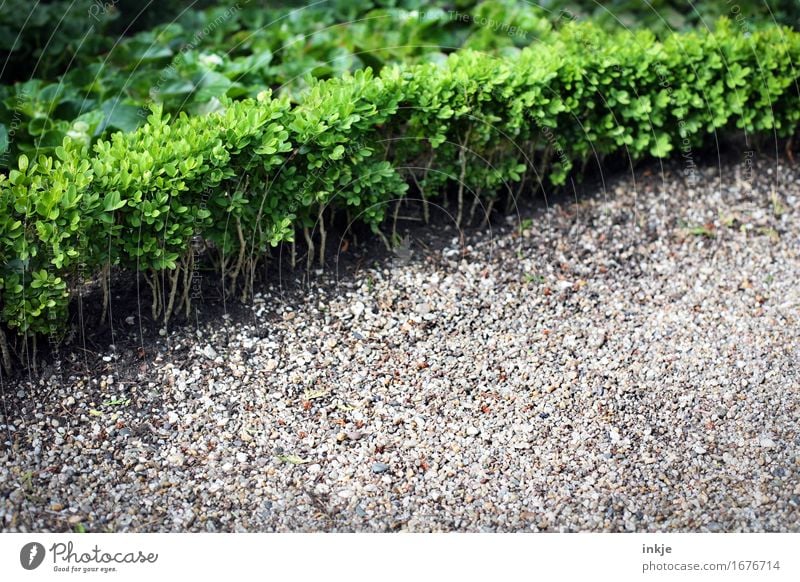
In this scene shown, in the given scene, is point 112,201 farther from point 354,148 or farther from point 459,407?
point 459,407

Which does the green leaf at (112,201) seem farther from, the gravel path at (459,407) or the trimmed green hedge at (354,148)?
the gravel path at (459,407)

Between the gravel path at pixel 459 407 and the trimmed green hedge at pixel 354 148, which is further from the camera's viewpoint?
the trimmed green hedge at pixel 354 148

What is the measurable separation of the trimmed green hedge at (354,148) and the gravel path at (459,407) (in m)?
0.41

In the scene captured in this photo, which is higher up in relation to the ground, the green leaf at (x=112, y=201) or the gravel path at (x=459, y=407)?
the green leaf at (x=112, y=201)

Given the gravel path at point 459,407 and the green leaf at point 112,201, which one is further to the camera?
the green leaf at point 112,201

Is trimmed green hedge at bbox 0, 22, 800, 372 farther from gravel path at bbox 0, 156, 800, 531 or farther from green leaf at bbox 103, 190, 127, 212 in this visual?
gravel path at bbox 0, 156, 800, 531

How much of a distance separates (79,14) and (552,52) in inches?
144

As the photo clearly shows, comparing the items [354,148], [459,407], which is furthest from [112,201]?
[459,407]

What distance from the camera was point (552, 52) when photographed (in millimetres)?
5809

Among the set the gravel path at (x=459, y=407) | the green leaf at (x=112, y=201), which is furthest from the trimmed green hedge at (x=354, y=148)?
the gravel path at (x=459, y=407)

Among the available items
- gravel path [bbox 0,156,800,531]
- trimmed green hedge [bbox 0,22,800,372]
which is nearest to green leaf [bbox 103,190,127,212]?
trimmed green hedge [bbox 0,22,800,372]

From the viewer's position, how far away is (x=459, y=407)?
453 cm

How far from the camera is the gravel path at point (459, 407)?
13.2ft

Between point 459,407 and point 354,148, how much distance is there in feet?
5.12
